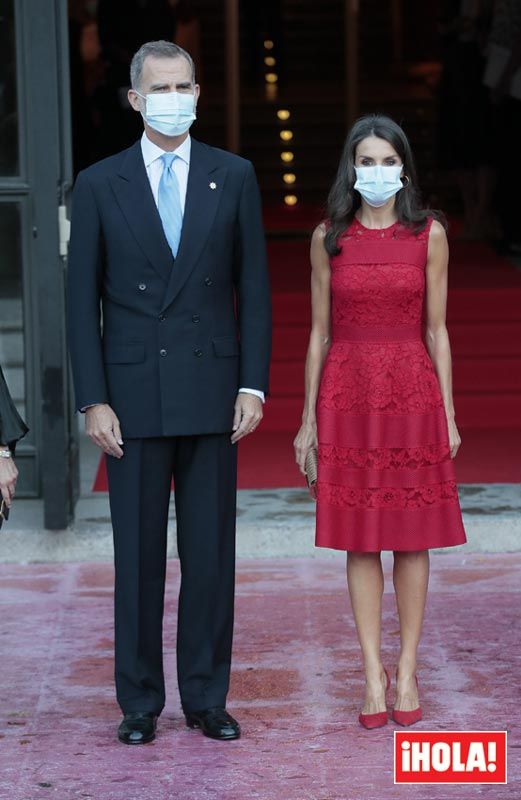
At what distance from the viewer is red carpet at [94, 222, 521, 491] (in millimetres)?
8031

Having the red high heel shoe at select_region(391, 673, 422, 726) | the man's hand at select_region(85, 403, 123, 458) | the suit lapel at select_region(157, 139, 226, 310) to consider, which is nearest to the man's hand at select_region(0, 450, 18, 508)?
the man's hand at select_region(85, 403, 123, 458)

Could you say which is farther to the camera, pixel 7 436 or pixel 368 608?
pixel 368 608

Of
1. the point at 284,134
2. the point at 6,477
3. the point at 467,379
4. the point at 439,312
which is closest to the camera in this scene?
the point at 6,477

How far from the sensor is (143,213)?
4.72 m

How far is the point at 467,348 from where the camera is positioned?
9414 millimetres

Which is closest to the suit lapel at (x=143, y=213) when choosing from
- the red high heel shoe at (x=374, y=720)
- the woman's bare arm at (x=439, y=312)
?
the woman's bare arm at (x=439, y=312)

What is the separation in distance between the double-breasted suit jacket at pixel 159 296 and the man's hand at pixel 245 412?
0.10 feet

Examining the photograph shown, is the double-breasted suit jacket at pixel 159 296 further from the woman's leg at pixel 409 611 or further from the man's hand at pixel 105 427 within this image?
the woman's leg at pixel 409 611

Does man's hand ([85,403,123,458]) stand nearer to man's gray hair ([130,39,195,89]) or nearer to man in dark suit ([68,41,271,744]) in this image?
man in dark suit ([68,41,271,744])

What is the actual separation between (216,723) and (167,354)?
110cm

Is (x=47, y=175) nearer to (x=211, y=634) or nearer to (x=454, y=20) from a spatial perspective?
(x=211, y=634)

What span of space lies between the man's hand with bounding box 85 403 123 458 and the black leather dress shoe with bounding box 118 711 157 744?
0.79m

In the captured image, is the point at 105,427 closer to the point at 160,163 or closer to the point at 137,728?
the point at 160,163

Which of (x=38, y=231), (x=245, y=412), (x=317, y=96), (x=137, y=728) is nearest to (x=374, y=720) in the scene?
(x=137, y=728)
